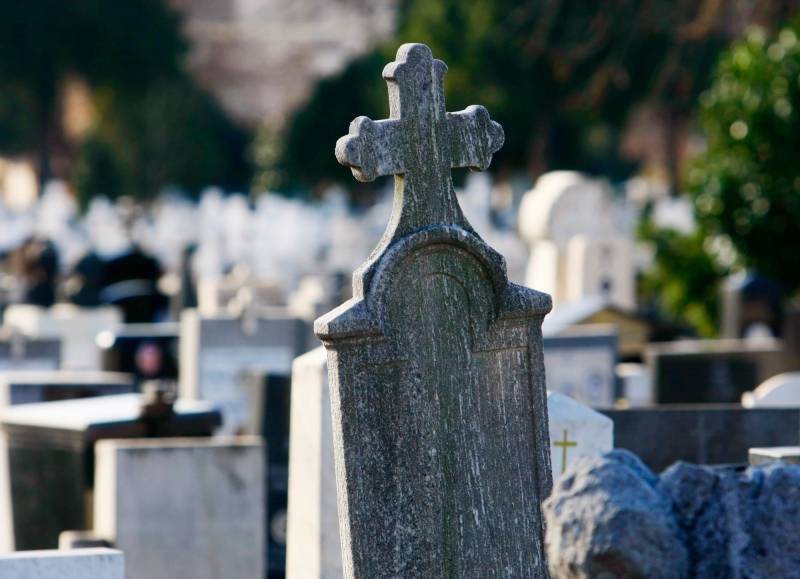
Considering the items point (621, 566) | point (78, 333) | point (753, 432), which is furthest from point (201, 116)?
point (621, 566)

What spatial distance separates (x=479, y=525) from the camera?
16.1 ft

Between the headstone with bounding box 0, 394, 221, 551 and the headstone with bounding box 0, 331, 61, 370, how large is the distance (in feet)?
15.8

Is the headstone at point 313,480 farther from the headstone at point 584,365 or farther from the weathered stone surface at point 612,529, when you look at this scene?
the headstone at point 584,365

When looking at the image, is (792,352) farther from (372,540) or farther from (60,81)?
(60,81)

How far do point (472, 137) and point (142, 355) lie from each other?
8.31m

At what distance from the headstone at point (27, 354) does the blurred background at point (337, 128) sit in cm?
417

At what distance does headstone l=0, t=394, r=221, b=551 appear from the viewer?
7.50m

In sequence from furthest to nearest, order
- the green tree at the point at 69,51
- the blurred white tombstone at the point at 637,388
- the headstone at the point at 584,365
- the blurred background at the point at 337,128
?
the green tree at the point at 69,51, the blurred background at the point at 337,128, the blurred white tombstone at the point at 637,388, the headstone at the point at 584,365

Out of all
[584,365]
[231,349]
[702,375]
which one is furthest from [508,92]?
[584,365]

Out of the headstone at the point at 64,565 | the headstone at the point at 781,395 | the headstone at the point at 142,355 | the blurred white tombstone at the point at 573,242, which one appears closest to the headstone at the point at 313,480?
the headstone at the point at 64,565

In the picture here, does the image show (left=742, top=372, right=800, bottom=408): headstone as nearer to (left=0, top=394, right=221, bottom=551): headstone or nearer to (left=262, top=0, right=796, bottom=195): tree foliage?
(left=0, top=394, right=221, bottom=551): headstone

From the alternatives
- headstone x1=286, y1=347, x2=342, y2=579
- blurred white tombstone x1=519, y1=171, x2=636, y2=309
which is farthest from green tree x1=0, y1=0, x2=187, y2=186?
headstone x1=286, y1=347, x2=342, y2=579

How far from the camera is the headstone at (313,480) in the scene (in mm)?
5926

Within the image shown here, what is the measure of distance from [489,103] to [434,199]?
3923 centimetres
